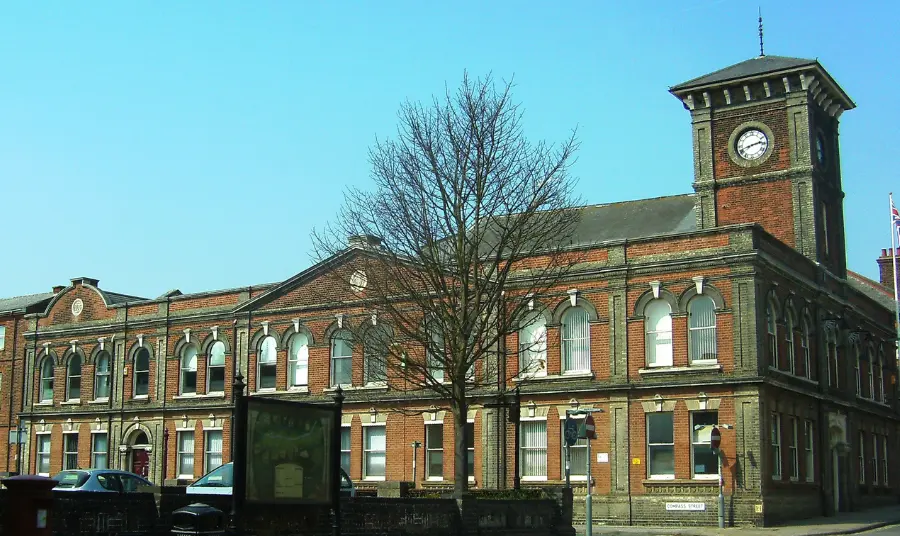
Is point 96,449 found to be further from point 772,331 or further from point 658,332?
point 772,331

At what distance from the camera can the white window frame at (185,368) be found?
44.8 meters

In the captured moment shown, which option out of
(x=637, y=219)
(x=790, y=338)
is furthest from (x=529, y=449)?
(x=637, y=219)

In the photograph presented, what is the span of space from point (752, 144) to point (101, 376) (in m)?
29.3

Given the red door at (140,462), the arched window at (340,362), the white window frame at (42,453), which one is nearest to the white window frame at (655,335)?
the arched window at (340,362)

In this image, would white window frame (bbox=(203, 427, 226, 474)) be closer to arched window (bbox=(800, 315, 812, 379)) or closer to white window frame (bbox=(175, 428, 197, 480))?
white window frame (bbox=(175, 428, 197, 480))

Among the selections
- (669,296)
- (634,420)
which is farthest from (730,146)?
(634,420)

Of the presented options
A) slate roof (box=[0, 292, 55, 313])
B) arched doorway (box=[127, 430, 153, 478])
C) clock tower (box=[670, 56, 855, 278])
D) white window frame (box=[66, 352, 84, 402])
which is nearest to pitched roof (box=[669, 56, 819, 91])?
clock tower (box=[670, 56, 855, 278])

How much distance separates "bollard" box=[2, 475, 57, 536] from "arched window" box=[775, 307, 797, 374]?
1079 inches

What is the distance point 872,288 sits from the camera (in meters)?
61.0

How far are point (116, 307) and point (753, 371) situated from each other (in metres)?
28.4

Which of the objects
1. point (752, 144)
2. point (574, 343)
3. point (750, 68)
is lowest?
point (574, 343)

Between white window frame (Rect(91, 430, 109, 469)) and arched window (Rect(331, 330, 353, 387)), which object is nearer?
arched window (Rect(331, 330, 353, 387))

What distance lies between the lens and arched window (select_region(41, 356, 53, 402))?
162 ft

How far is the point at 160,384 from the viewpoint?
45469 mm
